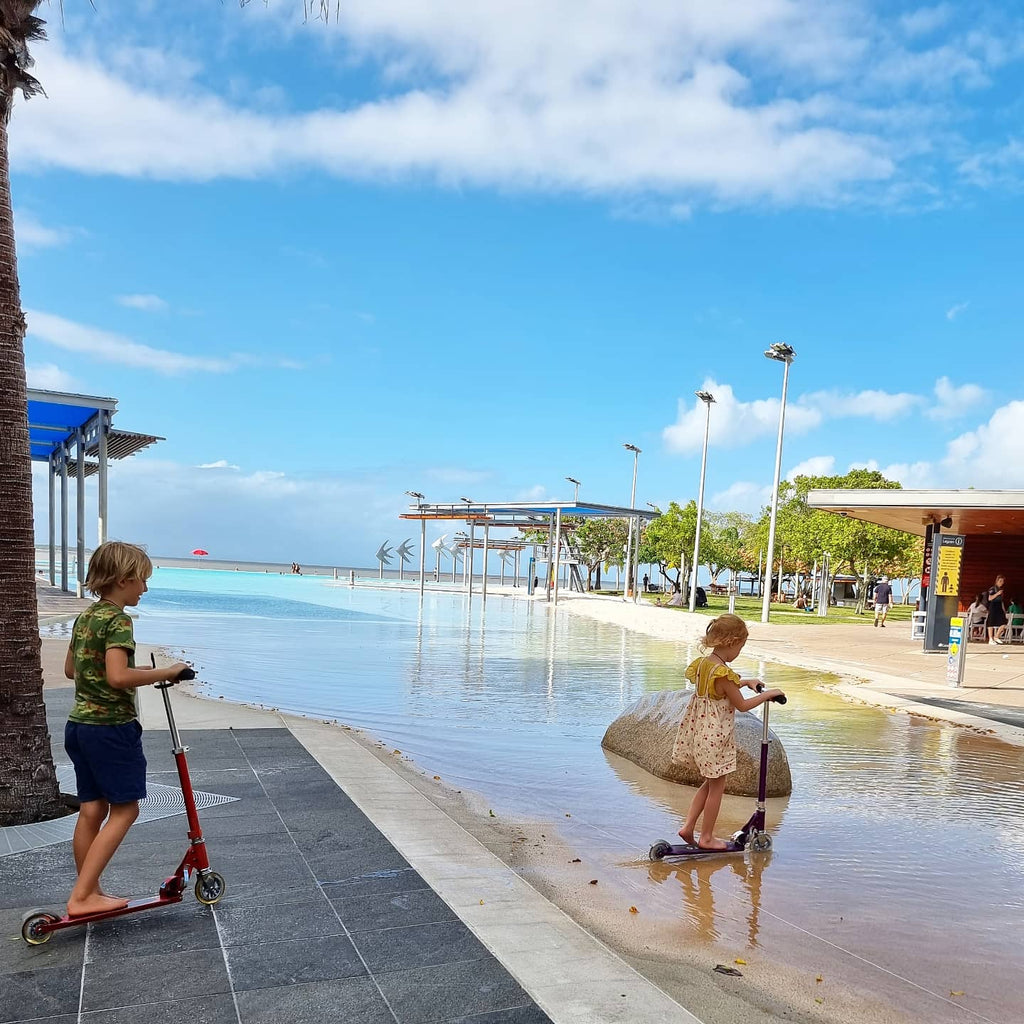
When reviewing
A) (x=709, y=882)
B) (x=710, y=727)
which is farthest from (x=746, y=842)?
(x=710, y=727)

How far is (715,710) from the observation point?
539 cm

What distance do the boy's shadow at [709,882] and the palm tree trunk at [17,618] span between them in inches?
137

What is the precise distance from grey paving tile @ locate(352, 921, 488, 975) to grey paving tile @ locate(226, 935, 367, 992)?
7 cm

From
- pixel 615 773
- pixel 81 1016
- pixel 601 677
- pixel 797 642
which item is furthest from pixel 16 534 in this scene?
pixel 797 642

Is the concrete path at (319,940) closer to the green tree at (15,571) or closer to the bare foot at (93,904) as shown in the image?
the bare foot at (93,904)

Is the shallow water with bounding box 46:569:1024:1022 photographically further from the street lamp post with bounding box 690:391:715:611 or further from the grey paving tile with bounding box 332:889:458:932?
the street lamp post with bounding box 690:391:715:611

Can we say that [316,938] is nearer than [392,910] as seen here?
Yes

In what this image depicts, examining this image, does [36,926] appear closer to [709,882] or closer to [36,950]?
[36,950]

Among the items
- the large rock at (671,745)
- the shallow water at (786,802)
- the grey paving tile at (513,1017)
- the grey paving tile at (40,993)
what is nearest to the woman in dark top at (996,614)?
the shallow water at (786,802)

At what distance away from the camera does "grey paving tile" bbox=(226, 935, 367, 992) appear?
320cm

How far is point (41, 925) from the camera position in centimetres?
340

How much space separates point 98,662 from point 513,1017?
202 cm

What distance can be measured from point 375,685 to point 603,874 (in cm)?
788

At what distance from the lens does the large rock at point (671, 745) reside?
294 inches
